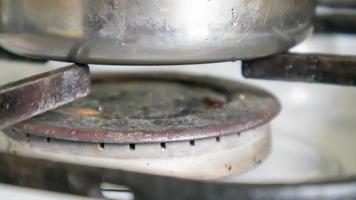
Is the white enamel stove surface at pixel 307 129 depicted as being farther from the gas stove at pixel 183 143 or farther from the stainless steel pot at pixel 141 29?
the stainless steel pot at pixel 141 29

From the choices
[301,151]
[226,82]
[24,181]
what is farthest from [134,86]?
[24,181]

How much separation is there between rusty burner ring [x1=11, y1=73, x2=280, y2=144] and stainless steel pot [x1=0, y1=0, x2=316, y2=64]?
0.18ft

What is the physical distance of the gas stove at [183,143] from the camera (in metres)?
0.35

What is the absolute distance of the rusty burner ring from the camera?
46cm

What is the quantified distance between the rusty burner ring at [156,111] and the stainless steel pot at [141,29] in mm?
54

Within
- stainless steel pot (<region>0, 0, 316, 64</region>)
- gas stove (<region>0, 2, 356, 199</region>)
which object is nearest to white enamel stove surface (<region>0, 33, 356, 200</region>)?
gas stove (<region>0, 2, 356, 199</region>)

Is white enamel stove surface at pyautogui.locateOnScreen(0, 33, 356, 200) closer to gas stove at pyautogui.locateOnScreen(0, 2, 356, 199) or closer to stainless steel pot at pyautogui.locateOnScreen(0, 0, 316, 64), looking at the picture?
gas stove at pyautogui.locateOnScreen(0, 2, 356, 199)

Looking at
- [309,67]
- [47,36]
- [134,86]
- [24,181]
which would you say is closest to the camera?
[24,181]

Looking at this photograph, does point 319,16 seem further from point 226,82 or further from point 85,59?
point 85,59

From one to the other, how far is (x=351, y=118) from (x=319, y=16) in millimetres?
147

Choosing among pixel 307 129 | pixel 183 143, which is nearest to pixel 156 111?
pixel 183 143

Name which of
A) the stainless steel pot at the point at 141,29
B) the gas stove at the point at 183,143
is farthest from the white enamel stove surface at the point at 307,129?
the stainless steel pot at the point at 141,29

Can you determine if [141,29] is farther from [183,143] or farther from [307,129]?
[307,129]

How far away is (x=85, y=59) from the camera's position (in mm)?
475
